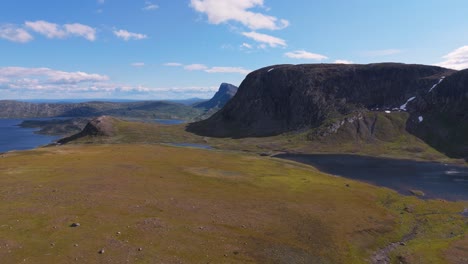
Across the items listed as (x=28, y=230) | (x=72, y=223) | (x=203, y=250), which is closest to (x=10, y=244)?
(x=28, y=230)

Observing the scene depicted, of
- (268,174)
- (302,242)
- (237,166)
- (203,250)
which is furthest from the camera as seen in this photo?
(237,166)

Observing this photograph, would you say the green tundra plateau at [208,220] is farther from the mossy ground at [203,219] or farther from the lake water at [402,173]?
the lake water at [402,173]

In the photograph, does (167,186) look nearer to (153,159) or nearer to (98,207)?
(98,207)

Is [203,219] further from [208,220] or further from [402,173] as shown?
[402,173]

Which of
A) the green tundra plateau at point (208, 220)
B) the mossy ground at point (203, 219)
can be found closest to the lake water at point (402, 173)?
the green tundra plateau at point (208, 220)

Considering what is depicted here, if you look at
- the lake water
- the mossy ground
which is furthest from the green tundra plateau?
the lake water

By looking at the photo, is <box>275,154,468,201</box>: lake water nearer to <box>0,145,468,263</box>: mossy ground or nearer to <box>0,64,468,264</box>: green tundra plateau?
<box>0,64,468,264</box>: green tundra plateau
